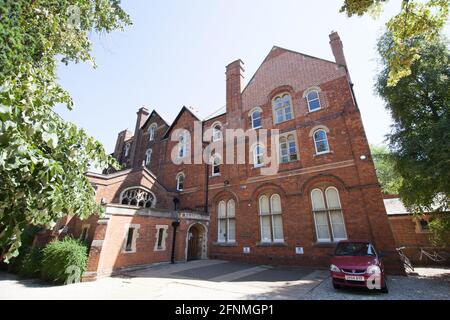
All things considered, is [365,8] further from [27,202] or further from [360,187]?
[27,202]

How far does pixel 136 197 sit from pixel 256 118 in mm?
11684

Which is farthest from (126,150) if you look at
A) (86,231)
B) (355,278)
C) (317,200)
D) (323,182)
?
(355,278)

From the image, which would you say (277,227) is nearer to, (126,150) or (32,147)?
(32,147)

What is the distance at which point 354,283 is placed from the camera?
25.8 ft

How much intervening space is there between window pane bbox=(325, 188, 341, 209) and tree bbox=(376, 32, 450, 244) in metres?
3.06

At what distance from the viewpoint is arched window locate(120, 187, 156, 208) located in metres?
17.1

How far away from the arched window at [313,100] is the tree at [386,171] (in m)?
4.88

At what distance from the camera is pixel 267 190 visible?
15.7 meters

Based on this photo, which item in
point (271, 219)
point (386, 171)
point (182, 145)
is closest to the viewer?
point (271, 219)

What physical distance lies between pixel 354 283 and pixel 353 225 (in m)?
4.92

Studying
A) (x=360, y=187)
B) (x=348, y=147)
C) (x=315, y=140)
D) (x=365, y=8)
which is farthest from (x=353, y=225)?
(x=365, y=8)

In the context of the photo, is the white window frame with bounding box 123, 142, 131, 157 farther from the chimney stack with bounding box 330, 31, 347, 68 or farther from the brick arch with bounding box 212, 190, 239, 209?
Answer: the chimney stack with bounding box 330, 31, 347, 68

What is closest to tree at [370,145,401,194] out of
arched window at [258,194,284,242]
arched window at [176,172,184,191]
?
arched window at [258,194,284,242]

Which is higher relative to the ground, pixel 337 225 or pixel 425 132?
pixel 425 132
